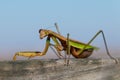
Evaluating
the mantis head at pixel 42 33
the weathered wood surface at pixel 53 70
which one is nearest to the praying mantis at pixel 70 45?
the mantis head at pixel 42 33

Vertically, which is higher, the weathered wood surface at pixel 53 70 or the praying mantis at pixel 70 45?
the praying mantis at pixel 70 45

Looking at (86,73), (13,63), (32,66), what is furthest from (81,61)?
(13,63)

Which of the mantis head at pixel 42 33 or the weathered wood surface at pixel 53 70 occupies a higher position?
the mantis head at pixel 42 33

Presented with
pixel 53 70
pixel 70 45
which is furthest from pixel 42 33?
pixel 53 70

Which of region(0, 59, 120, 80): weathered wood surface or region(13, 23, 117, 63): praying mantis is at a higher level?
region(13, 23, 117, 63): praying mantis

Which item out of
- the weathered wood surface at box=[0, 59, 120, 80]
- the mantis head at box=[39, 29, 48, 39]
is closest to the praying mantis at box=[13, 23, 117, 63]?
the mantis head at box=[39, 29, 48, 39]

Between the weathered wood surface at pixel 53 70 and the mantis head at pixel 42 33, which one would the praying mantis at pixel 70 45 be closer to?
the mantis head at pixel 42 33

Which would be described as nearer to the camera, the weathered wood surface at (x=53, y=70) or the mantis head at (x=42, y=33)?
the weathered wood surface at (x=53, y=70)

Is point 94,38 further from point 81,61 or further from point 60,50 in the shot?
point 81,61

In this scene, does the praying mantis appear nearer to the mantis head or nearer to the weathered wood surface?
the mantis head
